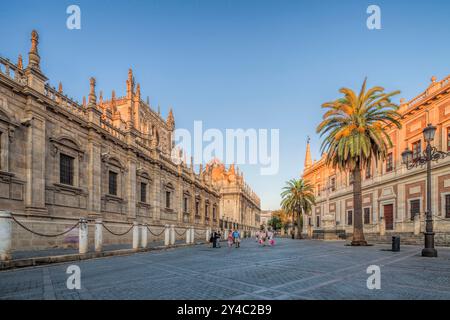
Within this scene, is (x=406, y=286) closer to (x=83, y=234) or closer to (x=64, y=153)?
(x=83, y=234)

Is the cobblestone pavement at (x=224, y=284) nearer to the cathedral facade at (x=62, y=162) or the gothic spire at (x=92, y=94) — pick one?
the cathedral facade at (x=62, y=162)

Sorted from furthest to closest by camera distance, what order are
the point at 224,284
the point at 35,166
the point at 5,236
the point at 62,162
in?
the point at 62,162 < the point at 35,166 < the point at 5,236 < the point at 224,284

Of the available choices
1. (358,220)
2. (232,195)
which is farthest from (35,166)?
(232,195)

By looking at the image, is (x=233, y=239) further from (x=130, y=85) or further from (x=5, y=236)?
(x=130, y=85)

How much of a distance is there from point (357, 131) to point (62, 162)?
1979 centimetres

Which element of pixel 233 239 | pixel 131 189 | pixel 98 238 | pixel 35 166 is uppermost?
pixel 35 166

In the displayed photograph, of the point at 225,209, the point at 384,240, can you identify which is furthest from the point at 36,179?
the point at 225,209

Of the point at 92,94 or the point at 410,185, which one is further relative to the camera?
the point at 410,185

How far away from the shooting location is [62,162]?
15.7m

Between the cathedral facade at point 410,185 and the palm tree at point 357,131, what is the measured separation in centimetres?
542

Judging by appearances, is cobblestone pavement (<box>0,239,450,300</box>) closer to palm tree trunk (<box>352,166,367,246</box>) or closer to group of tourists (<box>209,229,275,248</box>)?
palm tree trunk (<box>352,166,367,246</box>)

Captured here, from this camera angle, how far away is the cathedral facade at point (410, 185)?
23.5m

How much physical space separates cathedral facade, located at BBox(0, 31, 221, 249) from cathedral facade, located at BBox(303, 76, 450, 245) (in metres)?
19.9

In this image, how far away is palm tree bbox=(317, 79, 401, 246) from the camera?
837 inches
